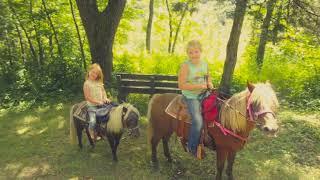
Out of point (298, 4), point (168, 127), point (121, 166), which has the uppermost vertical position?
point (298, 4)

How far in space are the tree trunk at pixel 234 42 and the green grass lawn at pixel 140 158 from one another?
5.93 ft

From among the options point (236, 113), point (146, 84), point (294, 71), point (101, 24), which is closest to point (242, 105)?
point (236, 113)

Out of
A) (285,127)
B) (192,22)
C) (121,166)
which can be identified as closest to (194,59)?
(121,166)

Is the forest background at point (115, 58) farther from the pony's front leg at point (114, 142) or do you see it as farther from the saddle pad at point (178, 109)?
the saddle pad at point (178, 109)

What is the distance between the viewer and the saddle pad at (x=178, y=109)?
6.25 m

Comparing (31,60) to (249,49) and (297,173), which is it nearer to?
(249,49)

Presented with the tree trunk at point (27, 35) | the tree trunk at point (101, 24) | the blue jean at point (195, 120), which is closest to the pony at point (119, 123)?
the blue jean at point (195, 120)

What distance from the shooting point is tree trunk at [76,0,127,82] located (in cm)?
1105

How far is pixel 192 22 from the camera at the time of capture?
23.1 meters

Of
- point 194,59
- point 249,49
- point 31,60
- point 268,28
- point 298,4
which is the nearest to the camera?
point 194,59

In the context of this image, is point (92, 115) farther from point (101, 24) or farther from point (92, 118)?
point (101, 24)

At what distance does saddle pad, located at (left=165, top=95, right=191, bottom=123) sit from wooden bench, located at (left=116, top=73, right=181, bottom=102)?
12.0ft

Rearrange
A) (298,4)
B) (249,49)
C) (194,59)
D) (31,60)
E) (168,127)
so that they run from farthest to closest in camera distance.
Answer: (249,49) < (31,60) < (298,4) < (168,127) < (194,59)

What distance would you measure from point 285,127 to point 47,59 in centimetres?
951
